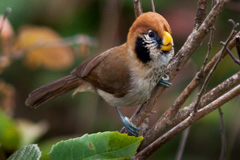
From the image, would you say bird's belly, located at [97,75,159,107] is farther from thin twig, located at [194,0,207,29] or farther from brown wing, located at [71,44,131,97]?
thin twig, located at [194,0,207,29]

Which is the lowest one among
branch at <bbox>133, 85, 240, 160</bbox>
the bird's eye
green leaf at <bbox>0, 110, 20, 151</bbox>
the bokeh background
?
the bokeh background

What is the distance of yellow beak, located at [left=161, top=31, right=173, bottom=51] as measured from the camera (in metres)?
1.93

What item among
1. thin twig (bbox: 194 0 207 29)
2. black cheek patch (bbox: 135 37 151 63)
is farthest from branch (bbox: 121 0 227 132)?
black cheek patch (bbox: 135 37 151 63)

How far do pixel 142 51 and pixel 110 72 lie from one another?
274 millimetres

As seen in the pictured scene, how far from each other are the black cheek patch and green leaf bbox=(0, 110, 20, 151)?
2.63ft

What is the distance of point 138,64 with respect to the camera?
224 cm

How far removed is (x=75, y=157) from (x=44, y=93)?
1283 mm

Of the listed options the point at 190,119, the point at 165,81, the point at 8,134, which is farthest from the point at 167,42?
the point at 8,134

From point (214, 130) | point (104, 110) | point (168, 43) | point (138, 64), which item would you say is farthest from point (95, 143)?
point (104, 110)

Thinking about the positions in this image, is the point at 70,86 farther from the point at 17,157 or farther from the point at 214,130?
the point at 17,157

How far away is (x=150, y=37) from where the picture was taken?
6.63 feet

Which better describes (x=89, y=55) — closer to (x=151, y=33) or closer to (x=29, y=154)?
(x=151, y=33)

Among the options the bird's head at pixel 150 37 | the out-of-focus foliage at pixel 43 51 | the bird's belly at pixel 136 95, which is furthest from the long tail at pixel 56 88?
the bird's head at pixel 150 37

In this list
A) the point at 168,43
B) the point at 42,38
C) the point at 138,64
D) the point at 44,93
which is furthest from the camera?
the point at 42,38
